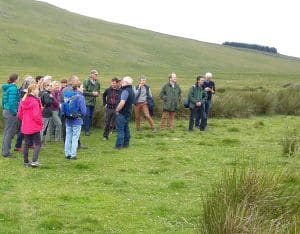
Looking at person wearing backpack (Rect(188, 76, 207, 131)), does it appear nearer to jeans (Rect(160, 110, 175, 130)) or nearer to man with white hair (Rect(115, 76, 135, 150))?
jeans (Rect(160, 110, 175, 130))

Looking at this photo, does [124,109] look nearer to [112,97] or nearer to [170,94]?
[112,97]

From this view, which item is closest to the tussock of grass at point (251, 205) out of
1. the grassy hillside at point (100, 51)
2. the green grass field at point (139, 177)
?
the green grass field at point (139, 177)

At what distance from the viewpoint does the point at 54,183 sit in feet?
38.0

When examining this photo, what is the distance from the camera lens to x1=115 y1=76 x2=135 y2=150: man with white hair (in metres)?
16.0

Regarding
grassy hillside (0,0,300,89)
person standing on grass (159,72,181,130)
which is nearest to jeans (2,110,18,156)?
person standing on grass (159,72,181,130)

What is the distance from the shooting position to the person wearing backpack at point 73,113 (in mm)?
14281

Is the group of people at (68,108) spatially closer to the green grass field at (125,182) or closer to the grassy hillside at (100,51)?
the green grass field at (125,182)

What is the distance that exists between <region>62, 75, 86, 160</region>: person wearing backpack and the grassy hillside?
53.7 metres

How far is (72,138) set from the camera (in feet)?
47.5

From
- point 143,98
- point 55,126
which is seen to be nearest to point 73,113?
point 55,126

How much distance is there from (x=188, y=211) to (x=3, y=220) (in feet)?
10.0

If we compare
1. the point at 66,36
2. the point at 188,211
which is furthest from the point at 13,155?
the point at 66,36

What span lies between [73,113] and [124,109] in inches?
90.2

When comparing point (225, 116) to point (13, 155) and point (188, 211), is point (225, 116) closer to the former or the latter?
point (13, 155)
